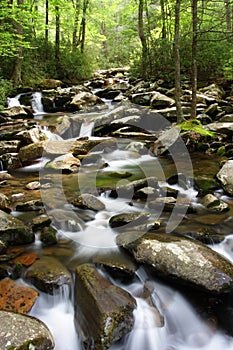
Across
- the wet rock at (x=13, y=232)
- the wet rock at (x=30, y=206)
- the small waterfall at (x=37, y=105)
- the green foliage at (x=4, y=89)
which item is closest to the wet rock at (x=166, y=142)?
the wet rock at (x=30, y=206)

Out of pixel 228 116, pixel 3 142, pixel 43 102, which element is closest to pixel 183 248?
pixel 3 142

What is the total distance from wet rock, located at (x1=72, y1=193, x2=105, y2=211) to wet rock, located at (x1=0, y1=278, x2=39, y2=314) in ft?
6.89

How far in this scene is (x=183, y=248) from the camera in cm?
377

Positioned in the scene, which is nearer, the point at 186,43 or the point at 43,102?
the point at 43,102

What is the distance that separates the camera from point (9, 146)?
28.0 ft

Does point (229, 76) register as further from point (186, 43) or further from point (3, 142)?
point (3, 142)

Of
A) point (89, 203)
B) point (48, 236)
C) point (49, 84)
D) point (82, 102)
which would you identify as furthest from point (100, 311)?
point (49, 84)

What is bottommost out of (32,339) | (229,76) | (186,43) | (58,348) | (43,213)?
(58,348)

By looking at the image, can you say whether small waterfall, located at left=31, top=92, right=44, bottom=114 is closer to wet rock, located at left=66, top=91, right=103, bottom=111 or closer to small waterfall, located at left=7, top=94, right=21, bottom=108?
small waterfall, located at left=7, top=94, right=21, bottom=108

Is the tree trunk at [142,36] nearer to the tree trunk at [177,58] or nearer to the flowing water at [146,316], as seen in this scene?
the tree trunk at [177,58]

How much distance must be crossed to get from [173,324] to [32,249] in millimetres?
2082

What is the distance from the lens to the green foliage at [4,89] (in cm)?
1228

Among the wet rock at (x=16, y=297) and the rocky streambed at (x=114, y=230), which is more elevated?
the rocky streambed at (x=114, y=230)

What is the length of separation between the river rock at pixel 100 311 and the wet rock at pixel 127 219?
139 cm
